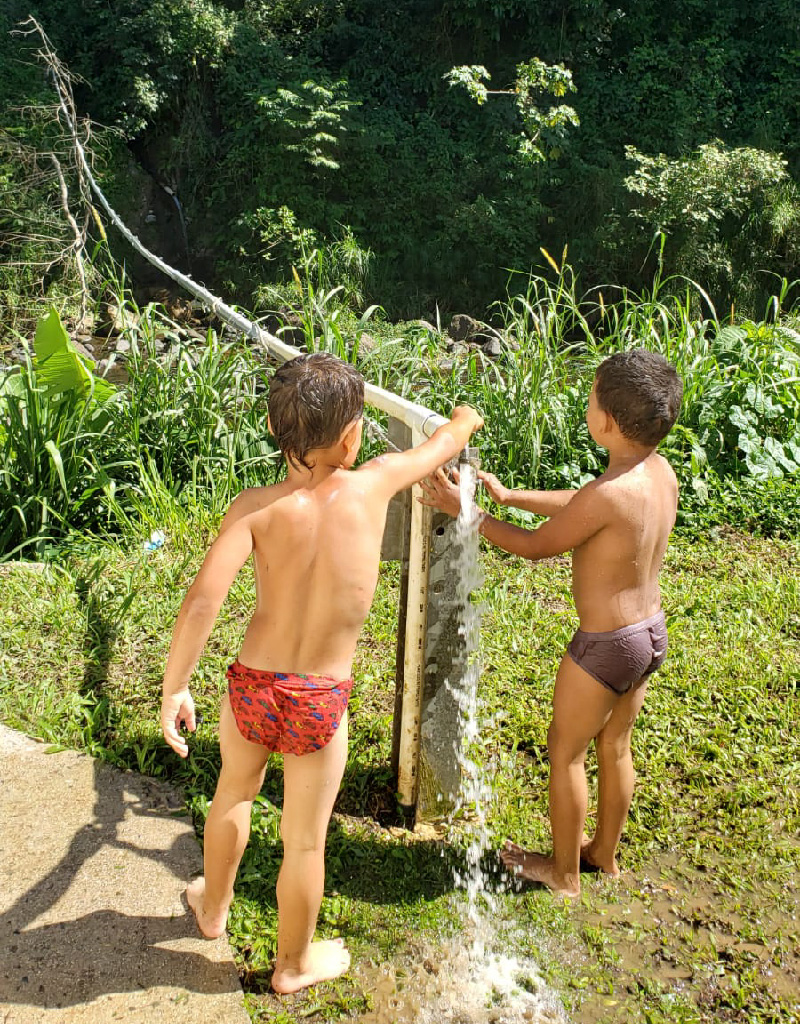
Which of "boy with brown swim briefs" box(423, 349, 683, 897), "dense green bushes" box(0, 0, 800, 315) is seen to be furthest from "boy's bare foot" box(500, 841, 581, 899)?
"dense green bushes" box(0, 0, 800, 315)

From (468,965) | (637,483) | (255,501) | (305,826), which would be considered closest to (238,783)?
(305,826)

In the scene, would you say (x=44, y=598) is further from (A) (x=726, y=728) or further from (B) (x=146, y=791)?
(A) (x=726, y=728)

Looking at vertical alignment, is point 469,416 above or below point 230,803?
above

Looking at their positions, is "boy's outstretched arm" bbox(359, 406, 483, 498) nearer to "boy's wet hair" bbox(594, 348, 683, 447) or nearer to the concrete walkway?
"boy's wet hair" bbox(594, 348, 683, 447)

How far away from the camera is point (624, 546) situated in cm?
228

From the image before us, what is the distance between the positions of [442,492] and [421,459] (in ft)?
0.76

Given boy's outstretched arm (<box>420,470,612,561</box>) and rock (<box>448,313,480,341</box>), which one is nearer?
boy's outstretched arm (<box>420,470,612,561</box>)

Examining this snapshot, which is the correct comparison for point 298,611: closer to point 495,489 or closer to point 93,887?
point 495,489

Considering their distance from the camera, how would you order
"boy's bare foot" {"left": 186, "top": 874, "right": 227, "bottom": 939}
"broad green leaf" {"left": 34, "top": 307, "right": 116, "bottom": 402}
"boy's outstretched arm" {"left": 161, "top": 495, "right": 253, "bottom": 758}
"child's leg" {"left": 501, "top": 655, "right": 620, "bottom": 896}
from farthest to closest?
"broad green leaf" {"left": 34, "top": 307, "right": 116, "bottom": 402}, "child's leg" {"left": 501, "top": 655, "right": 620, "bottom": 896}, "boy's bare foot" {"left": 186, "top": 874, "right": 227, "bottom": 939}, "boy's outstretched arm" {"left": 161, "top": 495, "right": 253, "bottom": 758}

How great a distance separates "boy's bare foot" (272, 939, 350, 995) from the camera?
213cm

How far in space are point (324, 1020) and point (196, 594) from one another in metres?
1.09

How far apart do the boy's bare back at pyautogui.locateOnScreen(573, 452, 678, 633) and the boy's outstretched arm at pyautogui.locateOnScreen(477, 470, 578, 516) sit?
20cm

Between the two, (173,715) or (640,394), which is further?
(640,394)

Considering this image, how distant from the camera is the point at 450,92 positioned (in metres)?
17.2
